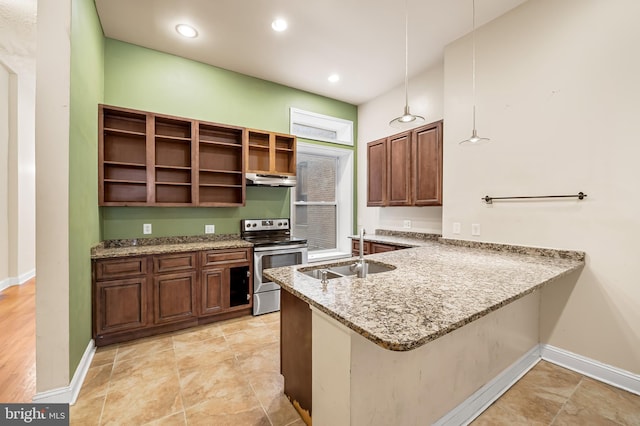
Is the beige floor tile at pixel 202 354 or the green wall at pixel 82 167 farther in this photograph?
the beige floor tile at pixel 202 354

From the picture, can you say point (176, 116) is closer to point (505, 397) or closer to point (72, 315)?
point (72, 315)

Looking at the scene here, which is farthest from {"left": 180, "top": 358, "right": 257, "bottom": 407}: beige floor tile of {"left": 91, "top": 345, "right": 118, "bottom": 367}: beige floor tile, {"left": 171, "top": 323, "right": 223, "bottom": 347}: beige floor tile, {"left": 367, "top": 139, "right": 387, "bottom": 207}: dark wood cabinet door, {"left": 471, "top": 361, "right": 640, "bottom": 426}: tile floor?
{"left": 367, "top": 139, "right": 387, "bottom": 207}: dark wood cabinet door

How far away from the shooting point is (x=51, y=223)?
1726 millimetres

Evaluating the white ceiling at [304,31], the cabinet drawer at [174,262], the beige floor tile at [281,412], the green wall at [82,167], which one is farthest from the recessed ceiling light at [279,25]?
the beige floor tile at [281,412]

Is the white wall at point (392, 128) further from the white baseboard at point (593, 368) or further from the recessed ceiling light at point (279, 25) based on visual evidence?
the recessed ceiling light at point (279, 25)

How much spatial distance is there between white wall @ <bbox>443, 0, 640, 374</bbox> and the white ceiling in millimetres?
494

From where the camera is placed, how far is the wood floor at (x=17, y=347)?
74.9 inches

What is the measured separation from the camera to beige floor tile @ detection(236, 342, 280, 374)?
86.7 inches

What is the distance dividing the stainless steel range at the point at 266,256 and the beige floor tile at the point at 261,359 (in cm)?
78

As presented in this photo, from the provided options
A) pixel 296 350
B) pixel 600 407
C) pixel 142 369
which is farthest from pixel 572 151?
pixel 142 369

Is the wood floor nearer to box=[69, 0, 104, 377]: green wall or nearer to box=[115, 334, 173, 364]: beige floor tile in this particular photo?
box=[69, 0, 104, 377]: green wall

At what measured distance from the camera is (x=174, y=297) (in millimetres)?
2814

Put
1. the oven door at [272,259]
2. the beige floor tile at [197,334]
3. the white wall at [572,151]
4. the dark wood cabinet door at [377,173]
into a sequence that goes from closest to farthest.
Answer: the white wall at [572,151], the beige floor tile at [197,334], the oven door at [272,259], the dark wood cabinet door at [377,173]

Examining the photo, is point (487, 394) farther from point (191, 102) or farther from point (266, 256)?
point (191, 102)
